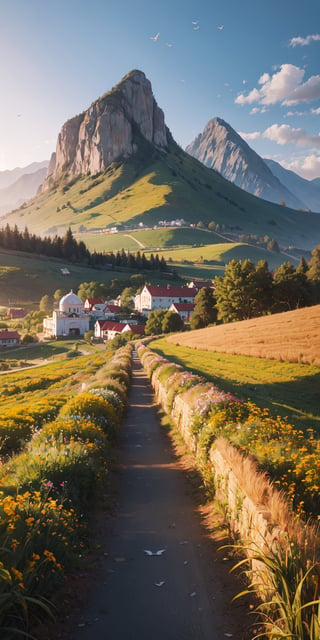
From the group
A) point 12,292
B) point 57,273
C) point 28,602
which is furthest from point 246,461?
point 57,273

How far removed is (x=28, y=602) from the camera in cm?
518

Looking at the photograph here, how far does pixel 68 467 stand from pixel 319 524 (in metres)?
4.90

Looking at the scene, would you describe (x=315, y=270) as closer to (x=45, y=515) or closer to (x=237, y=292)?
(x=237, y=292)

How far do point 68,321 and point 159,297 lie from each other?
35.4 m

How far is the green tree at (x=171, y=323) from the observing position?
93.3 m

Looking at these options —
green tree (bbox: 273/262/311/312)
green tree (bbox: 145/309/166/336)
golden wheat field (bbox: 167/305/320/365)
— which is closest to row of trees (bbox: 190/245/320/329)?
green tree (bbox: 273/262/311/312)

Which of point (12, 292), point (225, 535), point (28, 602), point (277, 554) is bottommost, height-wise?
point (225, 535)

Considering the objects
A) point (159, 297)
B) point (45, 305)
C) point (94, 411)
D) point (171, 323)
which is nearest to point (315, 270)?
point (171, 323)

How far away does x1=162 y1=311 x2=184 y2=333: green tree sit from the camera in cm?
9331

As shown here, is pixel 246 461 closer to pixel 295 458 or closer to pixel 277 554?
pixel 295 458

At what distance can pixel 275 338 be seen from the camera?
38.4m

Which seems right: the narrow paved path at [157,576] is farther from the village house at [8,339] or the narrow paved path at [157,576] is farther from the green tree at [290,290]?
the village house at [8,339]

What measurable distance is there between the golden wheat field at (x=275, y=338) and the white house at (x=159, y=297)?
9612cm

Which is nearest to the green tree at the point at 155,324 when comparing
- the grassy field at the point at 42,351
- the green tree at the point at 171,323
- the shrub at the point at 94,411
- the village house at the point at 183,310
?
the green tree at the point at 171,323
